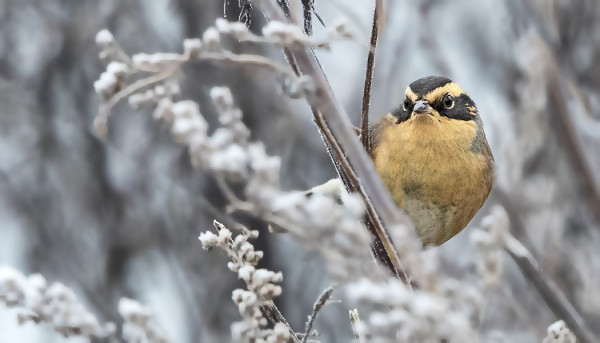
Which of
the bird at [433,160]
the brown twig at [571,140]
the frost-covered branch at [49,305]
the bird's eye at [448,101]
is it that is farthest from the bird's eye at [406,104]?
the frost-covered branch at [49,305]

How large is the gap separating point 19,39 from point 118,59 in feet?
14.9

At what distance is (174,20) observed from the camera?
5.85 meters

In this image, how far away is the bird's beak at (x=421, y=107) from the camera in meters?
3.78

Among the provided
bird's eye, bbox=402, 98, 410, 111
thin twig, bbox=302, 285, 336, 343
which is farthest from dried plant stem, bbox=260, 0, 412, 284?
bird's eye, bbox=402, 98, 410, 111

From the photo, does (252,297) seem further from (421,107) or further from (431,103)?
(431,103)

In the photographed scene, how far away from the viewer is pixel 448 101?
13.1ft

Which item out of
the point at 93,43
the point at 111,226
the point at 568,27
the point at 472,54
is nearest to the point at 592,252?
the point at 568,27

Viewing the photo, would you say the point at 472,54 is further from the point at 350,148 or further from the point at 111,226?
the point at 350,148

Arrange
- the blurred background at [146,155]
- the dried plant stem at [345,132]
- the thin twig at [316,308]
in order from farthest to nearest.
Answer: the blurred background at [146,155], the thin twig at [316,308], the dried plant stem at [345,132]

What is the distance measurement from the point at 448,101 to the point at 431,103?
0.45 ft

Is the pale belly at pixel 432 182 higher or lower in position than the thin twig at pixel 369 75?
higher

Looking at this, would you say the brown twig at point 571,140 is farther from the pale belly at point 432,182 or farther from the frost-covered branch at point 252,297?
the frost-covered branch at point 252,297

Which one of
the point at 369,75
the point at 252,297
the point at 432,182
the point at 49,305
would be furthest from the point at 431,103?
the point at 49,305

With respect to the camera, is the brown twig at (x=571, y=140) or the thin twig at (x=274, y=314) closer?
the thin twig at (x=274, y=314)
